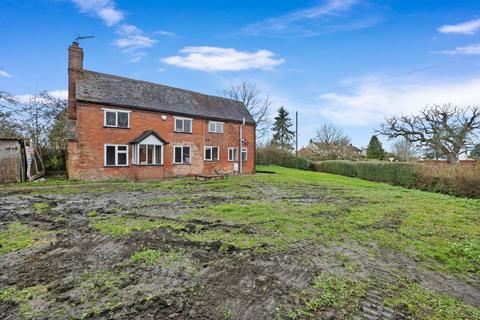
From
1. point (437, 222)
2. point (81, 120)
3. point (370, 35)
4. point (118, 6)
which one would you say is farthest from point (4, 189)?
point (370, 35)

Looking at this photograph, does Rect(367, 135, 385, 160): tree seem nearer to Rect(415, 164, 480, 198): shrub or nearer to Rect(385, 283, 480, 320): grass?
Rect(415, 164, 480, 198): shrub

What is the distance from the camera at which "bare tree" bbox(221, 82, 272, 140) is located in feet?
139

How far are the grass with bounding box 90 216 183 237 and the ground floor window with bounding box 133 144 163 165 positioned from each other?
11260mm

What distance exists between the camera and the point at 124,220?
6699 millimetres

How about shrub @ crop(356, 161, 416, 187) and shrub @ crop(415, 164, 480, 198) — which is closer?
shrub @ crop(415, 164, 480, 198)

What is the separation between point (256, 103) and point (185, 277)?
4085cm

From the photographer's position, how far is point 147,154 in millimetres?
18172

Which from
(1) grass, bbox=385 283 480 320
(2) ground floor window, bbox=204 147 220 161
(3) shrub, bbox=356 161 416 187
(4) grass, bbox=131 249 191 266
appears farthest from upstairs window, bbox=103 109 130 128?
(3) shrub, bbox=356 161 416 187

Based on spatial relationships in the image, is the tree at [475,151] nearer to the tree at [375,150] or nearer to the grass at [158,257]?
the tree at [375,150]

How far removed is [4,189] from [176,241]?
474 inches

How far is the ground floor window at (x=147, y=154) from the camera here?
17.5m

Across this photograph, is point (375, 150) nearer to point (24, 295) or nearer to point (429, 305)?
point (429, 305)

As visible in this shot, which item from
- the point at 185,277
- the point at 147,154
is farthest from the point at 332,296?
the point at 147,154

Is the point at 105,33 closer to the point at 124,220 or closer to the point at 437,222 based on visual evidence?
the point at 124,220
